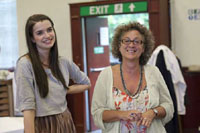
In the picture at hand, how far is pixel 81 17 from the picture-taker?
5.42m

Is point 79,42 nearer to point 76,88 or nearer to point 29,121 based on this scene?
point 76,88

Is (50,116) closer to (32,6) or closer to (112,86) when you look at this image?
(112,86)

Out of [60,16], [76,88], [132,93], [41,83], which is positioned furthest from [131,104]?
[60,16]

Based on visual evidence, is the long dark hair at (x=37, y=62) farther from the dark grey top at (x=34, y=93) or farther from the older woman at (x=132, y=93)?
the older woman at (x=132, y=93)

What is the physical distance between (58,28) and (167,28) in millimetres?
1959

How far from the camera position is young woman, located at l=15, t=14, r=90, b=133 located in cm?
197

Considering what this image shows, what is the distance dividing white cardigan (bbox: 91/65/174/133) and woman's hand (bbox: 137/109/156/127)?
6 cm

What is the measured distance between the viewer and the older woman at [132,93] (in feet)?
6.84

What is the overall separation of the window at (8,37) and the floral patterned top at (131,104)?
15.9 ft

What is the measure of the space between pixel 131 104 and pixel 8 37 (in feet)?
16.4

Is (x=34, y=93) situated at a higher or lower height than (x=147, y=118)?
higher

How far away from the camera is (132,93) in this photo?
2107 mm

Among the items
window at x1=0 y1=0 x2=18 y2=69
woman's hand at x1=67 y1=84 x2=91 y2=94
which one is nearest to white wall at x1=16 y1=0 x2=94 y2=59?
window at x1=0 y1=0 x2=18 y2=69

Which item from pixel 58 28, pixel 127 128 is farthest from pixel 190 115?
pixel 127 128
